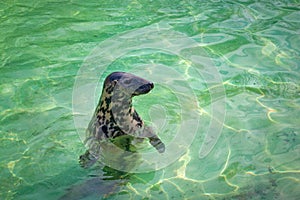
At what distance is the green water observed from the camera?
4.36 m

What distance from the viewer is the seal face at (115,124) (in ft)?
13.7

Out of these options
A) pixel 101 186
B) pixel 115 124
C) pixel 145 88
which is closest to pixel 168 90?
pixel 115 124

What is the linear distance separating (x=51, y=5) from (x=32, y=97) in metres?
3.43

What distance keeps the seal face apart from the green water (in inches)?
9.9

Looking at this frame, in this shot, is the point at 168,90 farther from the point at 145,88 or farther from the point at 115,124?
the point at 145,88

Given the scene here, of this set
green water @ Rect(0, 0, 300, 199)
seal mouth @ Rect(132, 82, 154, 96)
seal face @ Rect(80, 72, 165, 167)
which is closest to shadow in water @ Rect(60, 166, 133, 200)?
green water @ Rect(0, 0, 300, 199)

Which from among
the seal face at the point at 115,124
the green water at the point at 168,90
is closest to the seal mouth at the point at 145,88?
the seal face at the point at 115,124

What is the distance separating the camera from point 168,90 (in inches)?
231

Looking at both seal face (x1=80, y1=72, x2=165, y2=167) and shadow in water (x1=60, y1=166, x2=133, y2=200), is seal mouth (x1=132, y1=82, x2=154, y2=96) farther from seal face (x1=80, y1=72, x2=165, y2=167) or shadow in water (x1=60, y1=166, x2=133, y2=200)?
shadow in water (x1=60, y1=166, x2=133, y2=200)

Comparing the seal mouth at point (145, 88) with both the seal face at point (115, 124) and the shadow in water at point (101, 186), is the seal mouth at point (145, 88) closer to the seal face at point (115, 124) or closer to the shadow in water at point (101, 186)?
the seal face at point (115, 124)

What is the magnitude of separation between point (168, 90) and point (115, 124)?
5.59 ft

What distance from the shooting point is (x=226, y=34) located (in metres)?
7.33

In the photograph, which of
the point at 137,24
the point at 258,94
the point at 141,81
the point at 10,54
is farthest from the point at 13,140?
the point at 137,24

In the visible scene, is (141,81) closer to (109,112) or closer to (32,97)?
(109,112)
